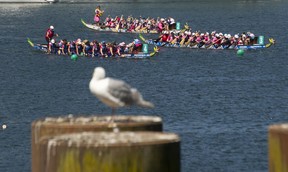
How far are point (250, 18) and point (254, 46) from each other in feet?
240

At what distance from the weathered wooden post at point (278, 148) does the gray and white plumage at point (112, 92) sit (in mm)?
3464

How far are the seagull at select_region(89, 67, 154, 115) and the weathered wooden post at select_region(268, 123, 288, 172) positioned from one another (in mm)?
3464

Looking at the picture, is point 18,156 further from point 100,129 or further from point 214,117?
point 100,129

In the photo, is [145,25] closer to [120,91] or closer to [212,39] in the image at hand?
[212,39]

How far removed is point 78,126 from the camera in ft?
43.1

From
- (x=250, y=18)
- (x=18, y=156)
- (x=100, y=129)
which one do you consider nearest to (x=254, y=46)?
(x=18, y=156)

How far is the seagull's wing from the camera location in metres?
14.7

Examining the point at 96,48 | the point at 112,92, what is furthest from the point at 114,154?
the point at 96,48

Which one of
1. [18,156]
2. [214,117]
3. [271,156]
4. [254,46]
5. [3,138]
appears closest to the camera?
[271,156]

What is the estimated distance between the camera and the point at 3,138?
52.0 metres

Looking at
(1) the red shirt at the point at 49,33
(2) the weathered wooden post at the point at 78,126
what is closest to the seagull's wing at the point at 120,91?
(2) the weathered wooden post at the point at 78,126

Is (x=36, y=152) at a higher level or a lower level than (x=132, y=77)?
higher

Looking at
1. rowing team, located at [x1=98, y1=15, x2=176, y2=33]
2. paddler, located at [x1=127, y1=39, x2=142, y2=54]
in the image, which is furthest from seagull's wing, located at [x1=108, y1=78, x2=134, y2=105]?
rowing team, located at [x1=98, y1=15, x2=176, y2=33]

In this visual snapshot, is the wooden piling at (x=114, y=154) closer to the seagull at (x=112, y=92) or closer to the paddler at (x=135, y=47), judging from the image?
the seagull at (x=112, y=92)
